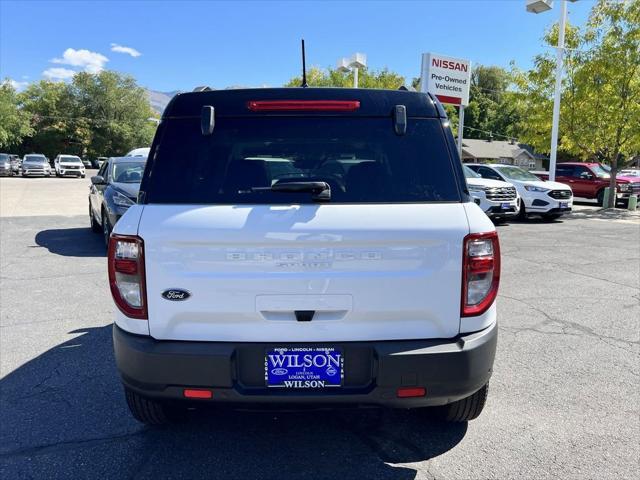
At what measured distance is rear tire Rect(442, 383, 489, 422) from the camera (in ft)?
9.51

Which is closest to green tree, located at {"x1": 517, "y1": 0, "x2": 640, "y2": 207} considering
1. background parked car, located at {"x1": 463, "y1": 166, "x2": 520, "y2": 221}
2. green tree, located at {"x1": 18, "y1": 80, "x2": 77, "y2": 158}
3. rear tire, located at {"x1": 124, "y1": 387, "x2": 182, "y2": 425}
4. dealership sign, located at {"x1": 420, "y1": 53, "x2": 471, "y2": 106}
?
dealership sign, located at {"x1": 420, "y1": 53, "x2": 471, "y2": 106}

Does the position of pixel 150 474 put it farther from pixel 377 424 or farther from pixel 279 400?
pixel 377 424

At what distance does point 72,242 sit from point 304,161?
8670mm

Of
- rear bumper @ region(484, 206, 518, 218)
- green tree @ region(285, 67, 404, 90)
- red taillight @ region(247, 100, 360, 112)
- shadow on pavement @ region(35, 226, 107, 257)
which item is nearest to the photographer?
red taillight @ region(247, 100, 360, 112)

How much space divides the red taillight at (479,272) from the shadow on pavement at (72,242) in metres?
7.60

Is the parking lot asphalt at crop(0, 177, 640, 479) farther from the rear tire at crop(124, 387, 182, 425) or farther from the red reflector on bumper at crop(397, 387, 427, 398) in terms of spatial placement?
the red reflector on bumper at crop(397, 387, 427, 398)

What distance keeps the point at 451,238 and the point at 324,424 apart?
1549 millimetres

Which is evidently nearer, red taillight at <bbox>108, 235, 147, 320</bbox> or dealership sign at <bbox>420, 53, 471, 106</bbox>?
red taillight at <bbox>108, 235, 147, 320</bbox>

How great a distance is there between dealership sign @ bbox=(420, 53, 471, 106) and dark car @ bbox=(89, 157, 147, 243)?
35.1 feet

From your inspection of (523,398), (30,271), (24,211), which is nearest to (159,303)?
(523,398)

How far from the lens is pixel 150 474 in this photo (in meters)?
2.67

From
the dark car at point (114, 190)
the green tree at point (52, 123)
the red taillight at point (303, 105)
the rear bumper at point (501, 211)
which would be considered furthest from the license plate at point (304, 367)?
the green tree at point (52, 123)

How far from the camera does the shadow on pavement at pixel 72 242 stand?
8953 millimetres

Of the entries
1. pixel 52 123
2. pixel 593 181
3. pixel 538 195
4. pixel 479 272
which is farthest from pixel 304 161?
pixel 52 123
